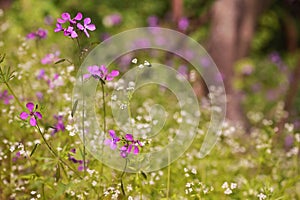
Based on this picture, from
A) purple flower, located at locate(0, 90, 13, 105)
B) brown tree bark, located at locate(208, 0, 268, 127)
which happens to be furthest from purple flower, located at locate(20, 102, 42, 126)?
brown tree bark, located at locate(208, 0, 268, 127)

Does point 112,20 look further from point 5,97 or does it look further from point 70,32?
point 70,32

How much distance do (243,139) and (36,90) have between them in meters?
1.86

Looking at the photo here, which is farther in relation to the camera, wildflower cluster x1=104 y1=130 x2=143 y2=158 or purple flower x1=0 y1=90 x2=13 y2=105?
purple flower x1=0 y1=90 x2=13 y2=105

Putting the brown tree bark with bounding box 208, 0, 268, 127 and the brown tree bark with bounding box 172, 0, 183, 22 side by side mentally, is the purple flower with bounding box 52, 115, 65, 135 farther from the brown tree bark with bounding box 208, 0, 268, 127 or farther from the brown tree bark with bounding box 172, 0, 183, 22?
the brown tree bark with bounding box 172, 0, 183, 22

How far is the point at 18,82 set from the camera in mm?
3299

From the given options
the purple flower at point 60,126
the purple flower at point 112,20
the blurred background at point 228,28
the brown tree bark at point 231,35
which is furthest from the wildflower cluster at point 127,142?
the purple flower at point 112,20

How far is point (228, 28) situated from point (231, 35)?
0.30 ft

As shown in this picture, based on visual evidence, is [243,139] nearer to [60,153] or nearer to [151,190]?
[151,190]

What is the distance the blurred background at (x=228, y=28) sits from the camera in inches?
223

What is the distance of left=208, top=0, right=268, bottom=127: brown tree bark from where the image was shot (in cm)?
589

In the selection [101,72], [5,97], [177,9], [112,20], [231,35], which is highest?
[112,20]

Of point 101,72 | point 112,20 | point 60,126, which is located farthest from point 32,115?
point 112,20

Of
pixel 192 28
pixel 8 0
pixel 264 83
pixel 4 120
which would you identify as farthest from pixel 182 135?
pixel 264 83

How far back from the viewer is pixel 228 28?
5938 mm
